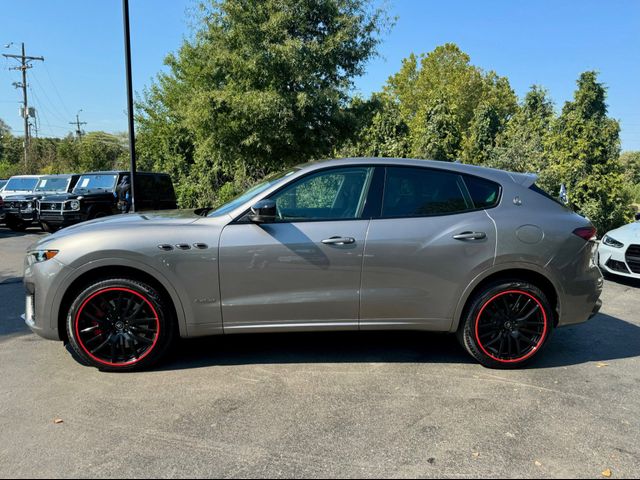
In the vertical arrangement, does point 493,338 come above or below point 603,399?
above

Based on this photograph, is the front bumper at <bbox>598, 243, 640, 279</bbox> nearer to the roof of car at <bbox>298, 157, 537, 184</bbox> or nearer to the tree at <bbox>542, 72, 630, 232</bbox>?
the tree at <bbox>542, 72, 630, 232</bbox>

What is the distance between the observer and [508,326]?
4.13 meters

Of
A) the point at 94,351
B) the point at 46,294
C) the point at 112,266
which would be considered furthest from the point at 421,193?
the point at 46,294

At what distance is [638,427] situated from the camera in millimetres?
3221

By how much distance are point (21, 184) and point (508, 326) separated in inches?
719

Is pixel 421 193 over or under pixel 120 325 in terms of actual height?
over

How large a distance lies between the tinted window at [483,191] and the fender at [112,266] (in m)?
2.56

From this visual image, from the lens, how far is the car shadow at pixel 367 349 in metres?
4.29

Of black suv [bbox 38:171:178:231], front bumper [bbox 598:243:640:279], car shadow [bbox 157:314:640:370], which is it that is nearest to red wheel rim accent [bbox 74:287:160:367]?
car shadow [bbox 157:314:640:370]

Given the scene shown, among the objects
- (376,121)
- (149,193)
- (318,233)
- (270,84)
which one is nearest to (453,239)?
(318,233)

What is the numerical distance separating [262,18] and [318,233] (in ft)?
31.2

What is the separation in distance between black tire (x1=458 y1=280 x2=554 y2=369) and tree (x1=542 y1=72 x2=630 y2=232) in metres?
8.89

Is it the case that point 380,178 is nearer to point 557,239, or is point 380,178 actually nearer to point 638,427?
point 557,239

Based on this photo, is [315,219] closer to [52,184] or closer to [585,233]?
[585,233]
